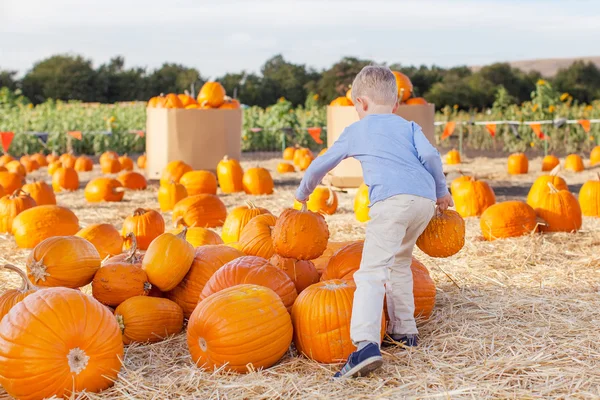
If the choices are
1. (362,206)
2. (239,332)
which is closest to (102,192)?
(362,206)

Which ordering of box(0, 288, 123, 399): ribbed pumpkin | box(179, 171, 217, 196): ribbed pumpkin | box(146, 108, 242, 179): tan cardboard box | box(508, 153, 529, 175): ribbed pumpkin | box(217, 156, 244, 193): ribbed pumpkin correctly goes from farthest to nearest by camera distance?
box(508, 153, 529, 175): ribbed pumpkin, box(146, 108, 242, 179): tan cardboard box, box(217, 156, 244, 193): ribbed pumpkin, box(179, 171, 217, 196): ribbed pumpkin, box(0, 288, 123, 399): ribbed pumpkin

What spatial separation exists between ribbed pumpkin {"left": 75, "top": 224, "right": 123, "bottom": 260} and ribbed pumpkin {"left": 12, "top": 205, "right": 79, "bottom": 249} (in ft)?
2.49

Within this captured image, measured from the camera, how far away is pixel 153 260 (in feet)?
11.2

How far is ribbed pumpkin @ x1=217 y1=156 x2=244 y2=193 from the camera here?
9.21 meters

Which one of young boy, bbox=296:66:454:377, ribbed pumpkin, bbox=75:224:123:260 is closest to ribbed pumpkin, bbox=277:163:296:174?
ribbed pumpkin, bbox=75:224:123:260

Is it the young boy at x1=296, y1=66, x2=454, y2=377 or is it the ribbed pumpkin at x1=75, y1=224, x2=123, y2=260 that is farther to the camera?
the ribbed pumpkin at x1=75, y1=224, x2=123, y2=260

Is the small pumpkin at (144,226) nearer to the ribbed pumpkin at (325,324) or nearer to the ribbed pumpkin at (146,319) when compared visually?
the ribbed pumpkin at (146,319)

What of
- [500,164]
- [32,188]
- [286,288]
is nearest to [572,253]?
[286,288]

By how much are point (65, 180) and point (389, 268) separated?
792cm

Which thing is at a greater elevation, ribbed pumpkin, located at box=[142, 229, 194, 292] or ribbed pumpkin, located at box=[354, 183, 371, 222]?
ribbed pumpkin, located at box=[142, 229, 194, 292]

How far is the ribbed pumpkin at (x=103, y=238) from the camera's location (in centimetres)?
492

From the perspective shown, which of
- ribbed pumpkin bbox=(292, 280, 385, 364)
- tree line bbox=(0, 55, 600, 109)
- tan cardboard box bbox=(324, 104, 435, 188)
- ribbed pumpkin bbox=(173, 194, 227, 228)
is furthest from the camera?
tree line bbox=(0, 55, 600, 109)

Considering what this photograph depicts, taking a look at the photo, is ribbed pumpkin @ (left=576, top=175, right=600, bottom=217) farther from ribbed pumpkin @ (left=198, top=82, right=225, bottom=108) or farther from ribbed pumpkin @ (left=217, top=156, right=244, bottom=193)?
ribbed pumpkin @ (left=198, top=82, right=225, bottom=108)

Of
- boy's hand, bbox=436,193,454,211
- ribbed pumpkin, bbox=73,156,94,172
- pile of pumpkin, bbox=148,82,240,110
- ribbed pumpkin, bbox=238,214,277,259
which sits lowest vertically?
ribbed pumpkin, bbox=73,156,94,172
